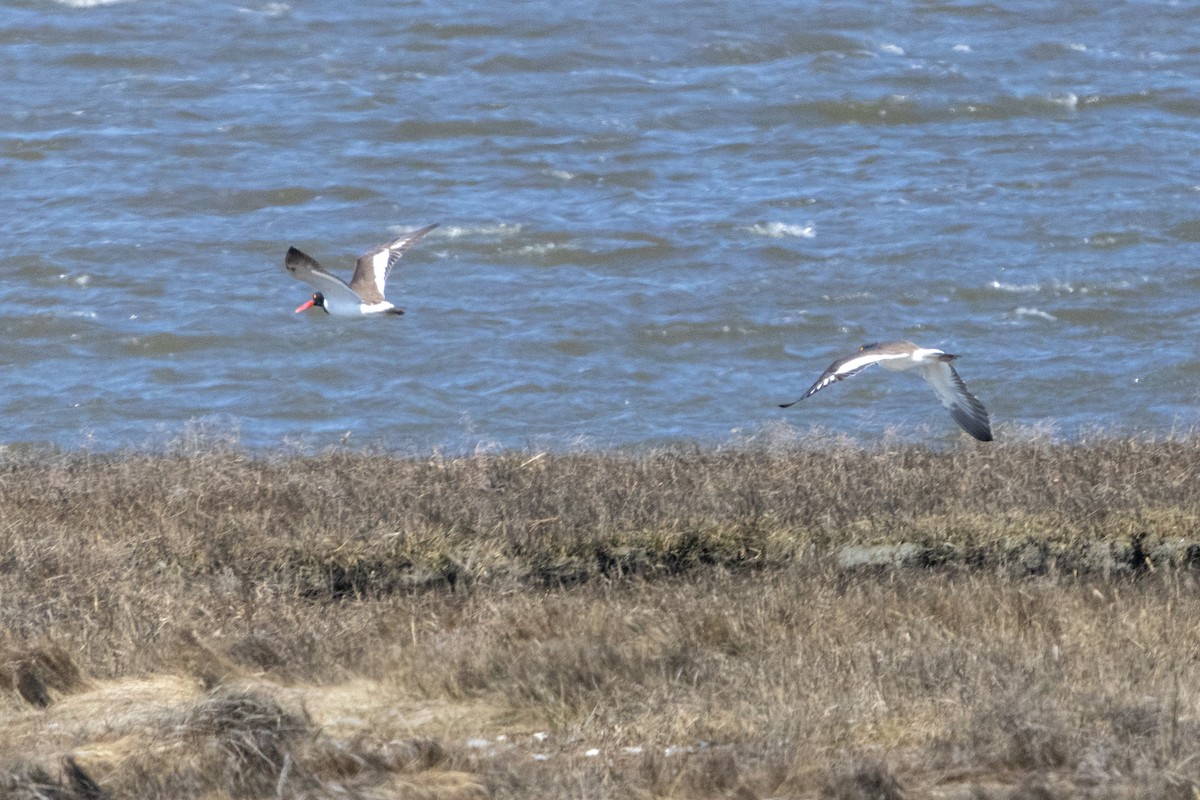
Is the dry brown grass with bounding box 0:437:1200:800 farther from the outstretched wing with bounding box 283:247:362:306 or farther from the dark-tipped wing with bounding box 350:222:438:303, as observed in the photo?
the dark-tipped wing with bounding box 350:222:438:303

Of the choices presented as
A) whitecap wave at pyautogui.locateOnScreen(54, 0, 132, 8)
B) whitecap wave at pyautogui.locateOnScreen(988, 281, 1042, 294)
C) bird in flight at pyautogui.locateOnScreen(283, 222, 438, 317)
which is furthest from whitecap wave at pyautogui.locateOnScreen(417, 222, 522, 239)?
whitecap wave at pyautogui.locateOnScreen(54, 0, 132, 8)

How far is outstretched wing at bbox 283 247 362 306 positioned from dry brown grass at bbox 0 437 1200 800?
1668 millimetres

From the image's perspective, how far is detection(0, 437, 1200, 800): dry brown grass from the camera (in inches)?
221

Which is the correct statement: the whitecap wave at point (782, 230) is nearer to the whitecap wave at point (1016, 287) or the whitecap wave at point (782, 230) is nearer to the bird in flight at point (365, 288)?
the whitecap wave at point (1016, 287)

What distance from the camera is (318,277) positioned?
12430 mm

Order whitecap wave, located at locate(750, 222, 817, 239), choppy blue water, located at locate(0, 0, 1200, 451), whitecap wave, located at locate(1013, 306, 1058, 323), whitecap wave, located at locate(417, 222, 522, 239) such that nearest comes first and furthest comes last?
choppy blue water, located at locate(0, 0, 1200, 451), whitecap wave, located at locate(1013, 306, 1058, 323), whitecap wave, located at locate(750, 222, 817, 239), whitecap wave, located at locate(417, 222, 522, 239)

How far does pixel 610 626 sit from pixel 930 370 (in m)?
4.67

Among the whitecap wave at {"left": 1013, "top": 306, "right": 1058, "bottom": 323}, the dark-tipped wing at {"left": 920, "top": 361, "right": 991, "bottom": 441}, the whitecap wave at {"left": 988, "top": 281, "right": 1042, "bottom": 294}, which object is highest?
the dark-tipped wing at {"left": 920, "top": 361, "right": 991, "bottom": 441}

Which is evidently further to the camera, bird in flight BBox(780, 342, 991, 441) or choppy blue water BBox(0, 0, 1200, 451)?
choppy blue water BBox(0, 0, 1200, 451)

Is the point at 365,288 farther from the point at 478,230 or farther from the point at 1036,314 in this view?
the point at 478,230

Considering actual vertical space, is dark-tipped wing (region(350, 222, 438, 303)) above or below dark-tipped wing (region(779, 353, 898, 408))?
below

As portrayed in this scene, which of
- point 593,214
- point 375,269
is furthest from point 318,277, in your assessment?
point 593,214

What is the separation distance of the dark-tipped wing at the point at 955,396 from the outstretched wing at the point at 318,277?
155 inches

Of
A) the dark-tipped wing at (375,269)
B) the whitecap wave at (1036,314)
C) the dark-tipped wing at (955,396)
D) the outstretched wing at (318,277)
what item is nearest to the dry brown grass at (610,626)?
the dark-tipped wing at (955,396)
